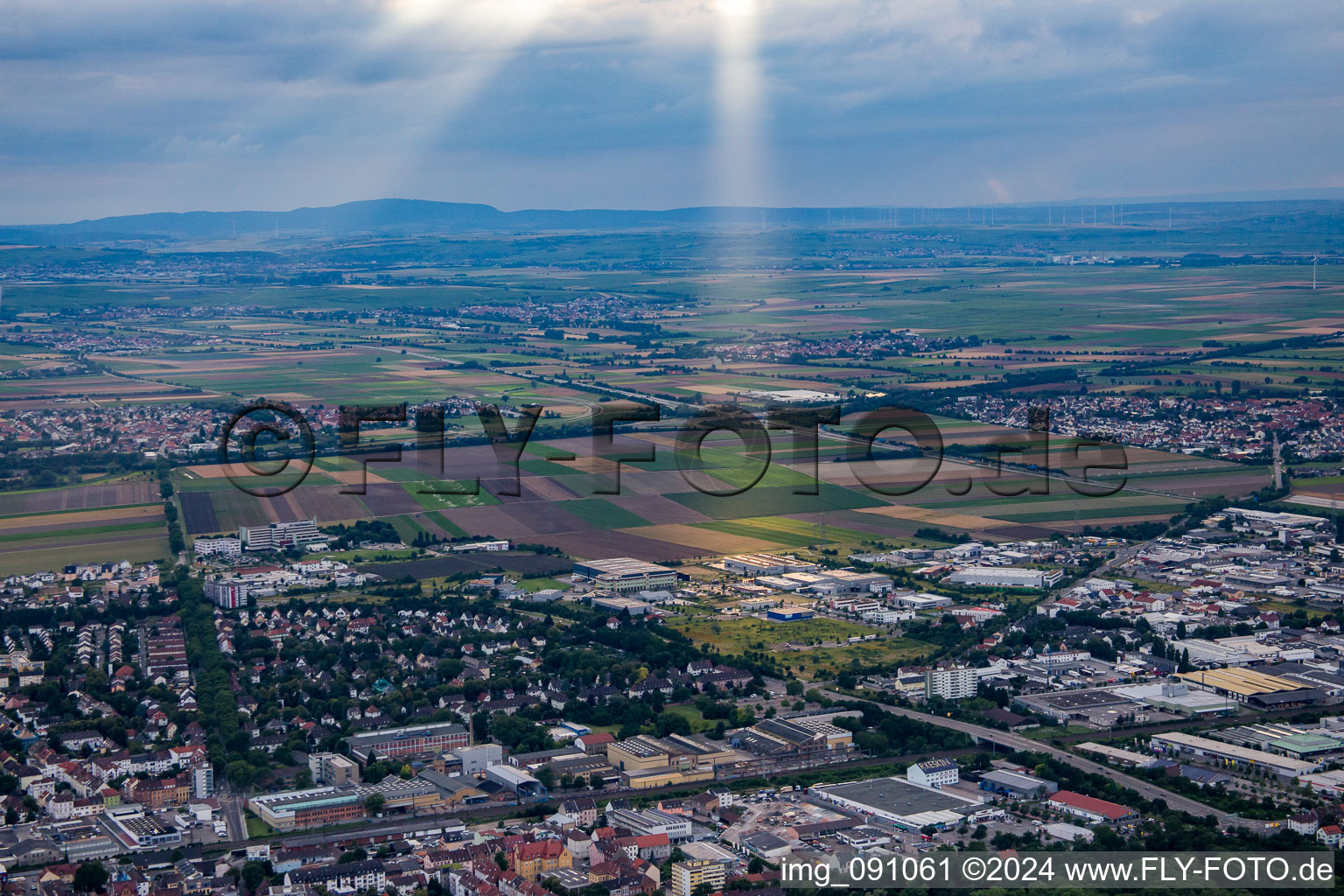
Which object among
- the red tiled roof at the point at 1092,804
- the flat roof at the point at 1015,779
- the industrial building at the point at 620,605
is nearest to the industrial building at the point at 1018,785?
the flat roof at the point at 1015,779

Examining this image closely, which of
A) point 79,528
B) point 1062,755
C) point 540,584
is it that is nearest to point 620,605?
point 540,584

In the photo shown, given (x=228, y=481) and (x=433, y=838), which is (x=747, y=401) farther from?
(x=433, y=838)

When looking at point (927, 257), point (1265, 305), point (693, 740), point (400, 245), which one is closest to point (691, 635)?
point (693, 740)

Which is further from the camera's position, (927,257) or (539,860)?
→ (927,257)

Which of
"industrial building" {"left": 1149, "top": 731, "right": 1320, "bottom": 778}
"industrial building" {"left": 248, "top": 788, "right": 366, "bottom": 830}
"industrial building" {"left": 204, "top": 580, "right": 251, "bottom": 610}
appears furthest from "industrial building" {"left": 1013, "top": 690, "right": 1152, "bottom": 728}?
"industrial building" {"left": 204, "top": 580, "right": 251, "bottom": 610}

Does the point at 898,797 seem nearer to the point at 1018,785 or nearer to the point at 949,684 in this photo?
the point at 1018,785
